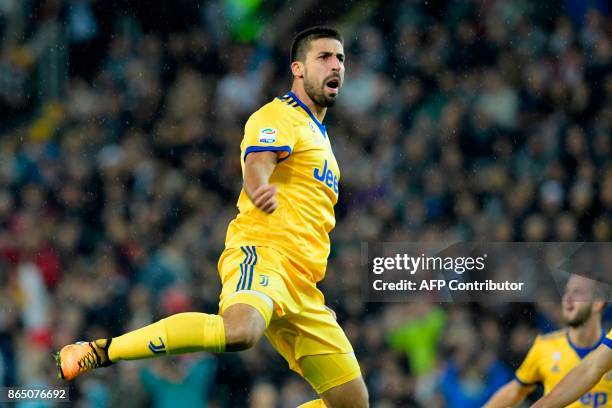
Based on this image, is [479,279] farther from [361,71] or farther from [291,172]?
[291,172]

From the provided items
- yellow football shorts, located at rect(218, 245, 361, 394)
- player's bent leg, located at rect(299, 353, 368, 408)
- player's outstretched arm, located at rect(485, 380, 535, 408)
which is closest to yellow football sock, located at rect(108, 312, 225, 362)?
yellow football shorts, located at rect(218, 245, 361, 394)

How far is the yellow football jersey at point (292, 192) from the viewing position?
5.69 meters

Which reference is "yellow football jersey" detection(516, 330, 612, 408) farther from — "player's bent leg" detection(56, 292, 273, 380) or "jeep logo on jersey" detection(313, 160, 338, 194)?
"player's bent leg" detection(56, 292, 273, 380)

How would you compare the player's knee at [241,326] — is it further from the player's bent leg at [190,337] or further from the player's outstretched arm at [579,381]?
the player's outstretched arm at [579,381]

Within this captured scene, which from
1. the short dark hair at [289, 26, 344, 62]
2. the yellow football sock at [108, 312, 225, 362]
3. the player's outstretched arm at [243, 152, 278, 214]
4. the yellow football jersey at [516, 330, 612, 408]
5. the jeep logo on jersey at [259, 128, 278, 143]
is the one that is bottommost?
the yellow football sock at [108, 312, 225, 362]

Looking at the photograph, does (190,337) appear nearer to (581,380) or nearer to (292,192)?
(292,192)

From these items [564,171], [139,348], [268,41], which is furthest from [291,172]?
[268,41]

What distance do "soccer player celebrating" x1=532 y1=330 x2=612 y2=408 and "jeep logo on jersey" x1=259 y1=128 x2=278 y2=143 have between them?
1.86m

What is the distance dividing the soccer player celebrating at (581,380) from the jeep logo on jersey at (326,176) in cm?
156

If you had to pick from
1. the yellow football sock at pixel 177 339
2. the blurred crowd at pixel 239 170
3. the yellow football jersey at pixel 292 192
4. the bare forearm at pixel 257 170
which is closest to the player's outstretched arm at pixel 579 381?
the yellow football jersey at pixel 292 192

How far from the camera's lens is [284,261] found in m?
5.73

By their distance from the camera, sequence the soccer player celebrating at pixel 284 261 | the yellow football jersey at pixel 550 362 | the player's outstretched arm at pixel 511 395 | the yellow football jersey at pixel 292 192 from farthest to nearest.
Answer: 1. the yellow football jersey at pixel 550 362
2. the player's outstretched arm at pixel 511 395
3. the yellow football jersey at pixel 292 192
4. the soccer player celebrating at pixel 284 261

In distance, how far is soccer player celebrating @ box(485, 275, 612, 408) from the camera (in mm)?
7578

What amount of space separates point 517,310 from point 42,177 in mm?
5749
